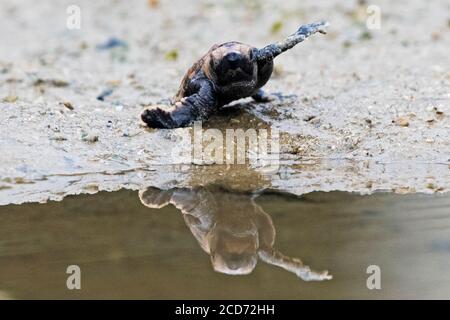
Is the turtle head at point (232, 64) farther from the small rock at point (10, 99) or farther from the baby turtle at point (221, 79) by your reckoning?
the small rock at point (10, 99)

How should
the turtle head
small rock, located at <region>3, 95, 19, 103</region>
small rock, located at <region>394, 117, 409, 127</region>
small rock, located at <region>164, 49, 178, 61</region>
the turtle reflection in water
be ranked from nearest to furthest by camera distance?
the turtle reflection in water
the turtle head
small rock, located at <region>394, 117, 409, 127</region>
small rock, located at <region>3, 95, 19, 103</region>
small rock, located at <region>164, 49, 178, 61</region>

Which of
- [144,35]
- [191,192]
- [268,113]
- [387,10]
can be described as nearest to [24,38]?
[144,35]

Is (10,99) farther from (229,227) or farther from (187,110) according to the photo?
(229,227)

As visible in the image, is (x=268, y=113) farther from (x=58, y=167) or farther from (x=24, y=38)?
(x=24, y=38)

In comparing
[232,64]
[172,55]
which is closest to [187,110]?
[232,64]

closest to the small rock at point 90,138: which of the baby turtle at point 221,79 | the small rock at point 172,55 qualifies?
the baby turtle at point 221,79

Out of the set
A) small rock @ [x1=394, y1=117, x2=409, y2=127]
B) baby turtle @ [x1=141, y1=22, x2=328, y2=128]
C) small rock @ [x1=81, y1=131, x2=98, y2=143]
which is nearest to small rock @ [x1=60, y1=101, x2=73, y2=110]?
small rock @ [x1=81, y1=131, x2=98, y2=143]

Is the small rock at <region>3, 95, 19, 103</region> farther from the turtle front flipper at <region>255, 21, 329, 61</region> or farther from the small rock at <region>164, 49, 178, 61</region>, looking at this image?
the small rock at <region>164, 49, 178, 61</region>

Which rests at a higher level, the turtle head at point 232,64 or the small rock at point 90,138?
the turtle head at point 232,64

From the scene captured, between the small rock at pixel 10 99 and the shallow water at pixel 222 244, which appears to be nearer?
the shallow water at pixel 222 244
